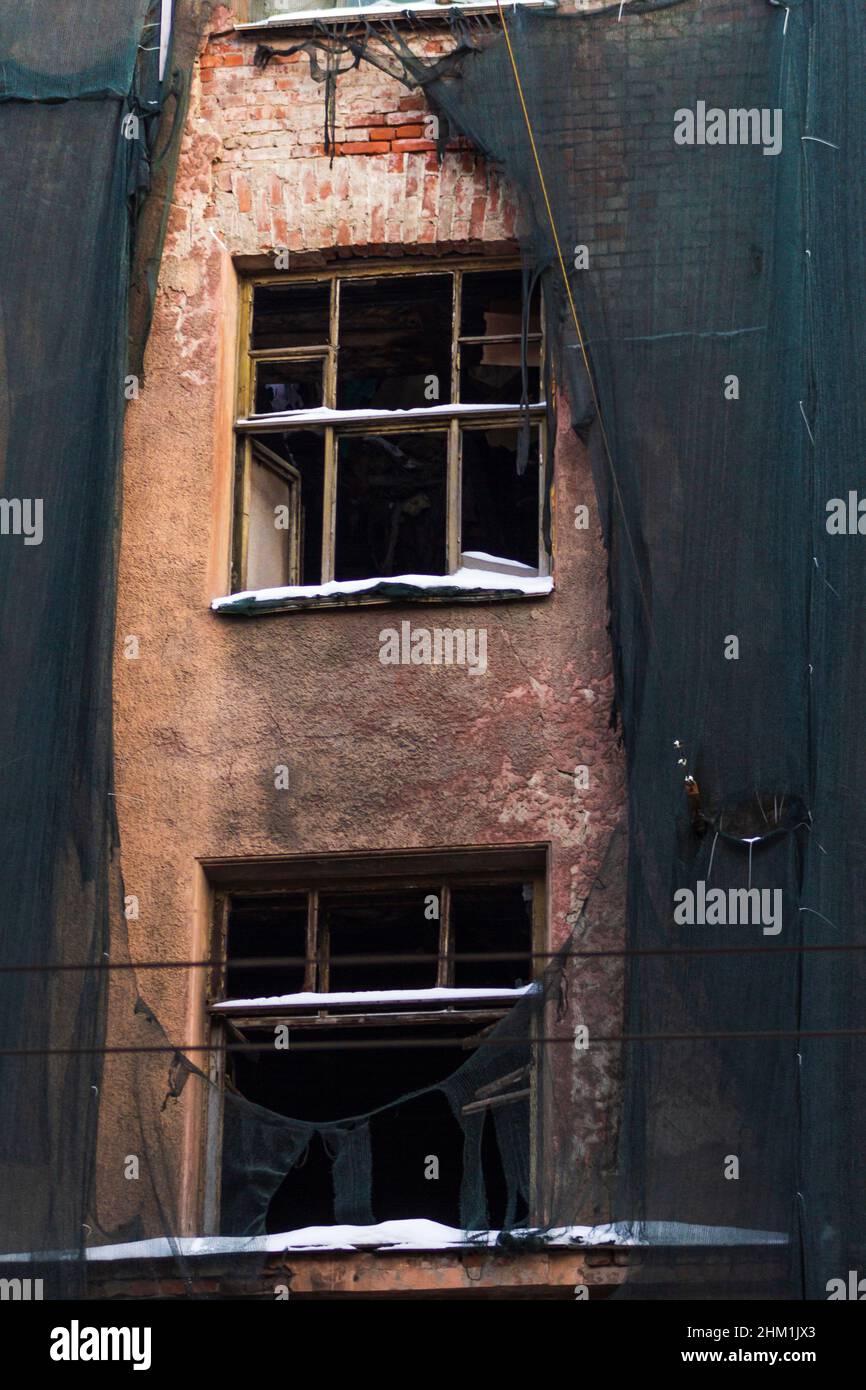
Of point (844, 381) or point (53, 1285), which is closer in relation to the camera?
point (53, 1285)

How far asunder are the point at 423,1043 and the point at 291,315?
4.05 metres

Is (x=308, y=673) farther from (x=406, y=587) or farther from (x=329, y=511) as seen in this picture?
(x=329, y=511)

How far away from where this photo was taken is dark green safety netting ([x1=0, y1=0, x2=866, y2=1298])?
1072 centimetres

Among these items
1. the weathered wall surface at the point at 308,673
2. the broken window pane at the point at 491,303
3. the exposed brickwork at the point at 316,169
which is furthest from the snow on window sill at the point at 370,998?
the exposed brickwork at the point at 316,169

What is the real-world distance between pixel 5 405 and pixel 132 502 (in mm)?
742

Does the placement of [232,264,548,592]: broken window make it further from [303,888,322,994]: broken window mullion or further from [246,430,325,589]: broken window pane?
[303,888,322,994]: broken window mullion

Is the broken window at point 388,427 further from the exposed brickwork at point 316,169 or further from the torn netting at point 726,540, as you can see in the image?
the torn netting at point 726,540

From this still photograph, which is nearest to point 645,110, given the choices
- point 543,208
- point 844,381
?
point 543,208

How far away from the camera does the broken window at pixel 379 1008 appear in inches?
451

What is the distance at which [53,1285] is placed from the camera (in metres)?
10.8

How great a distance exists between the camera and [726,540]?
11.5 m

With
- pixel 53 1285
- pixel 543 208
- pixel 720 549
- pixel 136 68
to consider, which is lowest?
pixel 53 1285

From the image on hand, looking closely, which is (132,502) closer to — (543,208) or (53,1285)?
(543,208)

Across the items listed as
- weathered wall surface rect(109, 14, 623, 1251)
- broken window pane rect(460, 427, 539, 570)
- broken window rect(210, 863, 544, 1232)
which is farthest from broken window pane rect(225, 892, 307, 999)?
broken window pane rect(460, 427, 539, 570)
